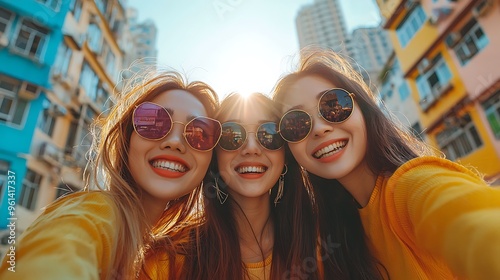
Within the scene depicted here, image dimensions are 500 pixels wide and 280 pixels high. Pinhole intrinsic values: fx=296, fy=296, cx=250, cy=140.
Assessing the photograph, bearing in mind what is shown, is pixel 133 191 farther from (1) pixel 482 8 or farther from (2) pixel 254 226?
(1) pixel 482 8

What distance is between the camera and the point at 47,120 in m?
12.9

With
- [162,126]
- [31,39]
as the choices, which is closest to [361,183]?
[162,126]

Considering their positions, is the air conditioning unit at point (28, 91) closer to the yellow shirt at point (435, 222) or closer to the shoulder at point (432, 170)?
the yellow shirt at point (435, 222)

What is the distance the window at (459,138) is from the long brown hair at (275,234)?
40.4 feet

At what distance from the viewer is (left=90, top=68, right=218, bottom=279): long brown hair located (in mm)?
1740

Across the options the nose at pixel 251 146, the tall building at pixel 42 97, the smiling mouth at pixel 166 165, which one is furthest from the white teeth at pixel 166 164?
the tall building at pixel 42 97

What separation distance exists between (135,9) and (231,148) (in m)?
69.7

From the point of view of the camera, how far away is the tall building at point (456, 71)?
35.8 ft

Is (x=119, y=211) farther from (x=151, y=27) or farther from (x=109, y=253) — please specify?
(x=151, y=27)

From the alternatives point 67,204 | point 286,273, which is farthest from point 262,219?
point 67,204

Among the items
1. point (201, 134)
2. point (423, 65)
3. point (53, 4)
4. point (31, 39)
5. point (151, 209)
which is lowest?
point (151, 209)

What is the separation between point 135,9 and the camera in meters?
62.0

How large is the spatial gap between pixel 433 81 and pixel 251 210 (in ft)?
49.0

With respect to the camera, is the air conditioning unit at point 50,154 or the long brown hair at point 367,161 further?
the air conditioning unit at point 50,154
